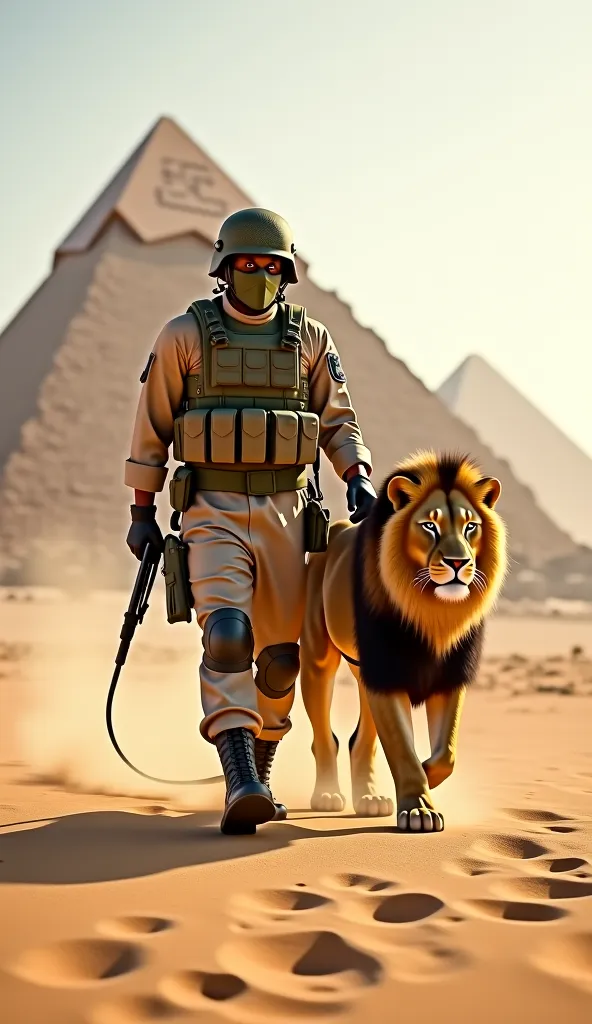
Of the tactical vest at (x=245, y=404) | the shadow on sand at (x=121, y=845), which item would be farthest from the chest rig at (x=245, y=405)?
the shadow on sand at (x=121, y=845)

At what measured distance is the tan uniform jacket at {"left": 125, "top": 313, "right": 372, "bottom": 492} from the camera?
15.1 ft

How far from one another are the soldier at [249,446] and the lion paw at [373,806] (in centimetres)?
36

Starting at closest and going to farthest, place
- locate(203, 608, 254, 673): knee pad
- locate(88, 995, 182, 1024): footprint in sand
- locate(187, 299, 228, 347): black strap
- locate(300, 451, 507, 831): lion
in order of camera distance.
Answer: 1. locate(88, 995, 182, 1024): footprint in sand
2. locate(300, 451, 507, 831): lion
3. locate(203, 608, 254, 673): knee pad
4. locate(187, 299, 228, 347): black strap

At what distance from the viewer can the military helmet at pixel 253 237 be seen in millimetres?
4598

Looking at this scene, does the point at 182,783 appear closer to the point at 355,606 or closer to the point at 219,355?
the point at 355,606

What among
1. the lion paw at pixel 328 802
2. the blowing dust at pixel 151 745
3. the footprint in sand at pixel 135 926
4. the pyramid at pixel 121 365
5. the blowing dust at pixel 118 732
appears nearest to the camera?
the footprint in sand at pixel 135 926

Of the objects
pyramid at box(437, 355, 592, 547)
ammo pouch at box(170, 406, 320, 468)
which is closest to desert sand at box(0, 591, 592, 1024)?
ammo pouch at box(170, 406, 320, 468)

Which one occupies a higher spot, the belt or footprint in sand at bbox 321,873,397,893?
the belt

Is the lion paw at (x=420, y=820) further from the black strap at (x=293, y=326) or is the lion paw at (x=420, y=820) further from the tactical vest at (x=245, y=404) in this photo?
the black strap at (x=293, y=326)

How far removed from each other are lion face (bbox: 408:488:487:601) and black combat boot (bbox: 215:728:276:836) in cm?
75

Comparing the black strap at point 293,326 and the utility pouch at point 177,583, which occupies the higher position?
the black strap at point 293,326

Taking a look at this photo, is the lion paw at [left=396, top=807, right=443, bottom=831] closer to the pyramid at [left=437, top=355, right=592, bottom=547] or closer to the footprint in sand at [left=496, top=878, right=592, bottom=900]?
the footprint in sand at [left=496, top=878, right=592, bottom=900]

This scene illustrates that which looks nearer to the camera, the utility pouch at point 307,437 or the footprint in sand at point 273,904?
the footprint in sand at point 273,904

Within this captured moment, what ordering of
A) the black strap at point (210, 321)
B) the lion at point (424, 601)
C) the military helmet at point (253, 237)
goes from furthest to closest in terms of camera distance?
1. the military helmet at point (253, 237)
2. the black strap at point (210, 321)
3. the lion at point (424, 601)
